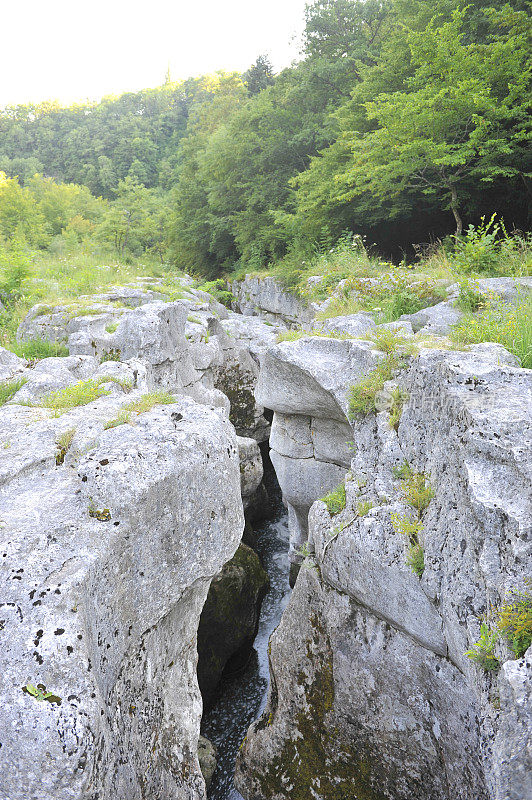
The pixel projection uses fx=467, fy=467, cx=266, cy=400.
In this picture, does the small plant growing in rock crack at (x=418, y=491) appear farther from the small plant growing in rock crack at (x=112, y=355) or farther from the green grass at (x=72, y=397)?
the small plant growing in rock crack at (x=112, y=355)

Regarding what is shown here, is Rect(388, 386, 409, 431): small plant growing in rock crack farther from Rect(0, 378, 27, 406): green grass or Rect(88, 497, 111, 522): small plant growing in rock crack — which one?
Rect(0, 378, 27, 406): green grass

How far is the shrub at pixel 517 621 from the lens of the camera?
297cm

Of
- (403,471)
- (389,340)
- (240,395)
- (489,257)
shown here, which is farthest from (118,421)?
(240,395)

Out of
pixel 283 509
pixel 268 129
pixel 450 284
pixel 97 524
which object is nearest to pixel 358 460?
pixel 97 524

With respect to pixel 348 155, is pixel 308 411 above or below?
below

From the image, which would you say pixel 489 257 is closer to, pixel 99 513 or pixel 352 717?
pixel 352 717

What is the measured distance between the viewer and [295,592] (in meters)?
6.38

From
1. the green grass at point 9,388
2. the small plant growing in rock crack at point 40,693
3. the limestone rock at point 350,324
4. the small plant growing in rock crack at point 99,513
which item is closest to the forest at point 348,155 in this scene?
the limestone rock at point 350,324

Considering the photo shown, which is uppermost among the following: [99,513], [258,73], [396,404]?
[258,73]

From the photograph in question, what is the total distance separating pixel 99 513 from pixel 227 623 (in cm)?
533

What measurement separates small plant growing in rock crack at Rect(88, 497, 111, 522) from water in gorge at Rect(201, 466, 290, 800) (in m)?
5.04

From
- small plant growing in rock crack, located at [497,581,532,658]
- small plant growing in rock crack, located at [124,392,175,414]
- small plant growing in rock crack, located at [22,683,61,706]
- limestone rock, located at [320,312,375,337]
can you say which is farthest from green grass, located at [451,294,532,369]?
small plant growing in rock crack, located at [22,683,61,706]

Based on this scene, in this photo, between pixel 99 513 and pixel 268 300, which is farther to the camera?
pixel 268 300

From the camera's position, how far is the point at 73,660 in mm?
3061
